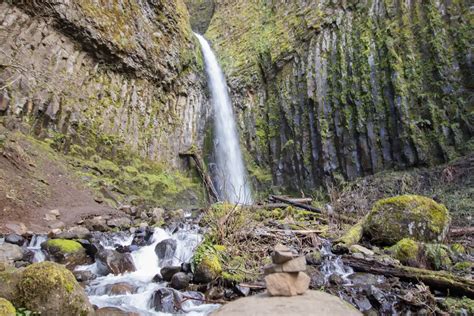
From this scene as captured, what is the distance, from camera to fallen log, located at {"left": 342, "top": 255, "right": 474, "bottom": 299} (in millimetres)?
3967

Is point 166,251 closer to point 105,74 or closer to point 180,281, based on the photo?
point 180,281

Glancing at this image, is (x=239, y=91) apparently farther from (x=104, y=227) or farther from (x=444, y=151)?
(x=104, y=227)

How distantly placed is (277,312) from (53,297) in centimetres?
256

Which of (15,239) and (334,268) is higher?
(15,239)

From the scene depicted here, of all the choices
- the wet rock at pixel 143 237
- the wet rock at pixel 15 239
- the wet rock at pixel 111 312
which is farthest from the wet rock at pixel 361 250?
the wet rock at pixel 15 239

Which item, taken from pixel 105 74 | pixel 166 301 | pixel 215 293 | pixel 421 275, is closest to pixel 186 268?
pixel 166 301

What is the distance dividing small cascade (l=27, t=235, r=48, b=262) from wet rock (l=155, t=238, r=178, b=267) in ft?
6.62

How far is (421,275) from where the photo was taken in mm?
4332

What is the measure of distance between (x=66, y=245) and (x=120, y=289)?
1.95 m

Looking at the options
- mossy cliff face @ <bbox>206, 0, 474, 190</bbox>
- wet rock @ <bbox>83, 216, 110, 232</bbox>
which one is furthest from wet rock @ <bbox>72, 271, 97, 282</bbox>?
mossy cliff face @ <bbox>206, 0, 474, 190</bbox>

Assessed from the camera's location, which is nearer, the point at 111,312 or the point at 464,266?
the point at 111,312

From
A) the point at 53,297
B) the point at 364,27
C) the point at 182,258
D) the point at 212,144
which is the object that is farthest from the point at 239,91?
the point at 53,297

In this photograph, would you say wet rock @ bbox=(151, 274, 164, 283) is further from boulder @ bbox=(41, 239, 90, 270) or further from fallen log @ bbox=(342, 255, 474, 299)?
fallen log @ bbox=(342, 255, 474, 299)

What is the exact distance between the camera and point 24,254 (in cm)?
591
